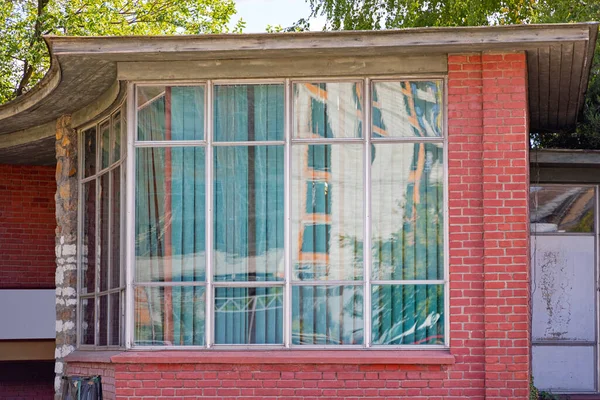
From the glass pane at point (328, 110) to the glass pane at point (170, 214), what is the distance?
1.05 meters

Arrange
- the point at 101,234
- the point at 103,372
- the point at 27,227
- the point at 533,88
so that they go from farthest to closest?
1. the point at 27,227
2. the point at 101,234
3. the point at 533,88
4. the point at 103,372

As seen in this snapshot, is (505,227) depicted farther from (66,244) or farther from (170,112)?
(66,244)

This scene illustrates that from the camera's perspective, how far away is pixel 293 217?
33.6 feet

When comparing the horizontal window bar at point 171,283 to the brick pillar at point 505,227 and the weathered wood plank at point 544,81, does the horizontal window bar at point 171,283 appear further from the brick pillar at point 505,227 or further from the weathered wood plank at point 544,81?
the weathered wood plank at point 544,81

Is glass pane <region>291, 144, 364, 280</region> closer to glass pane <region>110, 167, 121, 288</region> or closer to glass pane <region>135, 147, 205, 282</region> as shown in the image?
glass pane <region>135, 147, 205, 282</region>

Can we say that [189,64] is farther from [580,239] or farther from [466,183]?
[580,239]

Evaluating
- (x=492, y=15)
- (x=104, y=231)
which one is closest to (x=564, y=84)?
(x=104, y=231)

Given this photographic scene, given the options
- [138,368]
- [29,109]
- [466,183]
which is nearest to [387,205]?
[466,183]

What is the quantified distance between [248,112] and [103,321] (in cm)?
304

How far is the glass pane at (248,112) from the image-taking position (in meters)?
10.4

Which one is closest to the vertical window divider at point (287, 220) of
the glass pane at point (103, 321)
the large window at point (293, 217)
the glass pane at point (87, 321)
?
the large window at point (293, 217)

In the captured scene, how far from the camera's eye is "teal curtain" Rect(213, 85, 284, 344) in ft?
33.5

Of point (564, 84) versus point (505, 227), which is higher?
point (564, 84)

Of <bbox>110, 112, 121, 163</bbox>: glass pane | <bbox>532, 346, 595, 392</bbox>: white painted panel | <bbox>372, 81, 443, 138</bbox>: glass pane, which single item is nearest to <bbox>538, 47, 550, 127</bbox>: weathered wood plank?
<bbox>372, 81, 443, 138</bbox>: glass pane
